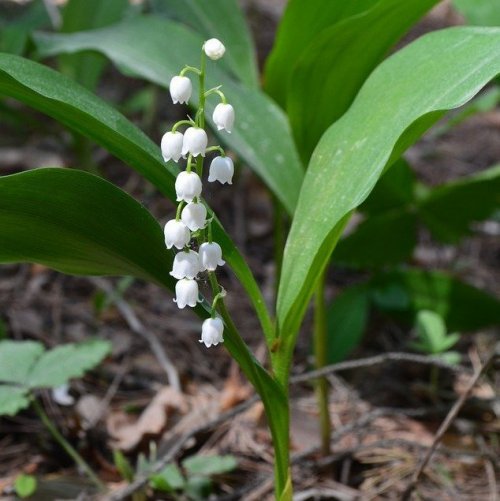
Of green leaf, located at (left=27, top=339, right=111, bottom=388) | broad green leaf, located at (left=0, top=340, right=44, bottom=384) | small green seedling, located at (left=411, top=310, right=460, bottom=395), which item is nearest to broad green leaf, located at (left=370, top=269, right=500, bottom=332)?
small green seedling, located at (left=411, top=310, right=460, bottom=395)

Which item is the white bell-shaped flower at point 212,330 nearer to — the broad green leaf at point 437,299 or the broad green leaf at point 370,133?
the broad green leaf at point 370,133

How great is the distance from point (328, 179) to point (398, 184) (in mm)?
973

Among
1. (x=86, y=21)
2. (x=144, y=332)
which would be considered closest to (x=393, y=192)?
(x=144, y=332)

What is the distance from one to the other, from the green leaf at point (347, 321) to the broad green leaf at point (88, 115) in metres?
1.11

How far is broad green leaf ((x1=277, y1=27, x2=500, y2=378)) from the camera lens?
102 cm

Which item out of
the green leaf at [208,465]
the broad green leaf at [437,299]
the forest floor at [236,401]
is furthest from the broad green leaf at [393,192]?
the green leaf at [208,465]

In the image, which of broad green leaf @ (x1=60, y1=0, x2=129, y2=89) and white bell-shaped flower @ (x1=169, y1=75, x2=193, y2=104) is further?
broad green leaf @ (x1=60, y1=0, x2=129, y2=89)

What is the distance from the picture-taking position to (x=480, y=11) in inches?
85.3

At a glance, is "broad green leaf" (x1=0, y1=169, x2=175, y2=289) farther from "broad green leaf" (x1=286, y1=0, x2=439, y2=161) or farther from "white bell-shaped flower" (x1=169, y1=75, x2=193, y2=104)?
"broad green leaf" (x1=286, y1=0, x2=439, y2=161)

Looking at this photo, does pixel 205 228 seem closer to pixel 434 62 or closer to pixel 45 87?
pixel 45 87

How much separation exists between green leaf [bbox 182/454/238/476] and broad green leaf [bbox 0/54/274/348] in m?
0.64

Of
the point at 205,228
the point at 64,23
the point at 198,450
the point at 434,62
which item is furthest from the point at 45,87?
the point at 64,23

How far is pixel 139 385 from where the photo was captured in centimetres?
211

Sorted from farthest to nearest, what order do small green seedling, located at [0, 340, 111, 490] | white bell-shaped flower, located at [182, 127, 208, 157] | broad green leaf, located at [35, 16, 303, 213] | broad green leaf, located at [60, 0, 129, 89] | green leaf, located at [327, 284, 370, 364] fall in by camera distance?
1. broad green leaf, located at [60, 0, 129, 89]
2. green leaf, located at [327, 284, 370, 364]
3. broad green leaf, located at [35, 16, 303, 213]
4. small green seedling, located at [0, 340, 111, 490]
5. white bell-shaped flower, located at [182, 127, 208, 157]
